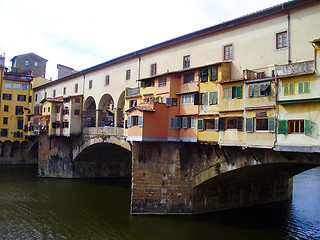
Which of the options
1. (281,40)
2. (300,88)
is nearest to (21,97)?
(281,40)

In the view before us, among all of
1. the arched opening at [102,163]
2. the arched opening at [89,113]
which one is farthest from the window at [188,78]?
the arched opening at [102,163]

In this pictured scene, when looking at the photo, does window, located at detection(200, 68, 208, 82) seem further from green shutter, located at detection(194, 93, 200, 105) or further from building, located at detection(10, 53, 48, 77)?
building, located at detection(10, 53, 48, 77)

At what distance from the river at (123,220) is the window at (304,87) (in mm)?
10382

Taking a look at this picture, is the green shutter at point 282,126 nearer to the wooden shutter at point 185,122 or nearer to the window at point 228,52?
the window at point 228,52

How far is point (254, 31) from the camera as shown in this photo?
20.1m

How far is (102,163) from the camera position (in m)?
44.7

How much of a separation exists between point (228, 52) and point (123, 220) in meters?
15.0

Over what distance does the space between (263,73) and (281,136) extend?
443 centimetres

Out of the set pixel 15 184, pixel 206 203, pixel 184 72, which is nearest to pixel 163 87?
pixel 184 72

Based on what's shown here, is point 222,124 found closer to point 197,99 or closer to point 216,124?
point 216,124

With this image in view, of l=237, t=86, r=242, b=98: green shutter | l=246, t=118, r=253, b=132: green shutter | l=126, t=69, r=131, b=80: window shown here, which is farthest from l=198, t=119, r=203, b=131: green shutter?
l=126, t=69, r=131, b=80: window

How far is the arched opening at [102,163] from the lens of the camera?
1656 inches

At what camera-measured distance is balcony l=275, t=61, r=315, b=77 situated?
16.1 meters

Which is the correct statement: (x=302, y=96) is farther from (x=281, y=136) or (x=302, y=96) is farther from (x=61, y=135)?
(x=61, y=135)
